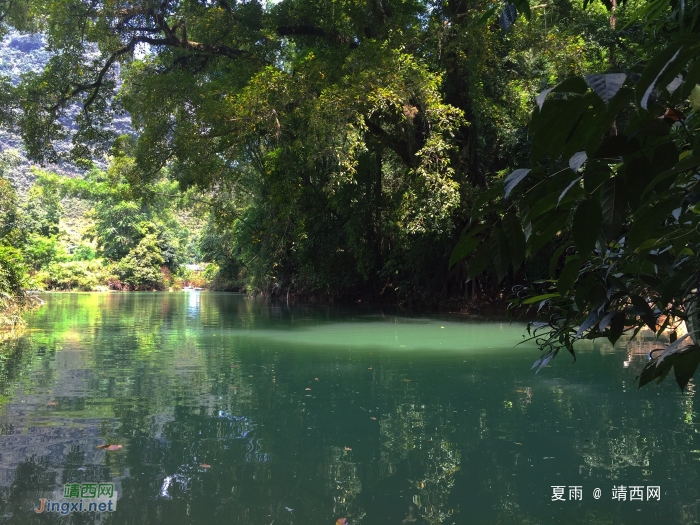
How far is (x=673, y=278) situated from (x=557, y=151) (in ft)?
1.13

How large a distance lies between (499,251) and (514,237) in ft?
0.11

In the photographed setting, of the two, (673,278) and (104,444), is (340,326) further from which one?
(673,278)

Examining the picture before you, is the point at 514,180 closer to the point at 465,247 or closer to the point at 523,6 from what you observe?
the point at 465,247

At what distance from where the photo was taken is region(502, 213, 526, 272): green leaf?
36.4 inches

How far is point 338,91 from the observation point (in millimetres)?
10133

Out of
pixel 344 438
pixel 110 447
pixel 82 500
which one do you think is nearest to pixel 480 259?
pixel 82 500

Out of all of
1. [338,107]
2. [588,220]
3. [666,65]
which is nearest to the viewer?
[666,65]

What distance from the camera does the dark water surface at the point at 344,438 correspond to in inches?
87.4

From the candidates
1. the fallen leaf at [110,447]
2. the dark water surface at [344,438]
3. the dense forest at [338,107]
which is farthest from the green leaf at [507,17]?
the dense forest at [338,107]

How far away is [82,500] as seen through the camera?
2.28m

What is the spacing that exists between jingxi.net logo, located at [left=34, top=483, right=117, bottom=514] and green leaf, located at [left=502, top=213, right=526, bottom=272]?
1960 mm

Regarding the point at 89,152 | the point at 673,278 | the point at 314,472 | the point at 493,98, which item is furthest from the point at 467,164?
the point at 673,278

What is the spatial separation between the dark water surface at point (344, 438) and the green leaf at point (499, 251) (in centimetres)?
147

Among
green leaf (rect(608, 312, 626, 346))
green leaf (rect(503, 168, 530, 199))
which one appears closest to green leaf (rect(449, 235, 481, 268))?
green leaf (rect(503, 168, 530, 199))
